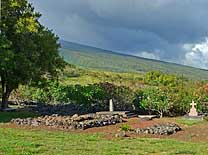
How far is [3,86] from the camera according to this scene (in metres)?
32.2

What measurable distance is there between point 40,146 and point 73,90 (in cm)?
2204

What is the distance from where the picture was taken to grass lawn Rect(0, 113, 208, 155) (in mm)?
14117

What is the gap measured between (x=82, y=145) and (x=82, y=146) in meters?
0.30

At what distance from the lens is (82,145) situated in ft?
51.9

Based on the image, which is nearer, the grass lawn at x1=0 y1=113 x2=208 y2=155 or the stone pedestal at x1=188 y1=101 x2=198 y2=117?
the grass lawn at x1=0 y1=113 x2=208 y2=155

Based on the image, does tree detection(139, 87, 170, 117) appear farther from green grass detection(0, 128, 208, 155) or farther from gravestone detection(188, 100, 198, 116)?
green grass detection(0, 128, 208, 155)

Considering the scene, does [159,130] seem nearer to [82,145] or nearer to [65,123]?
[65,123]

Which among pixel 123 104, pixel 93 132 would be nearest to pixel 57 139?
pixel 93 132

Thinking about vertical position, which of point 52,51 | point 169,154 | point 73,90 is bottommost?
point 169,154

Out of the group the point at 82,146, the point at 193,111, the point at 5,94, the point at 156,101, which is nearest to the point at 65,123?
the point at 82,146

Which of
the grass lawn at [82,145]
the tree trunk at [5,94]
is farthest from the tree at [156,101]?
the grass lawn at [82,145]

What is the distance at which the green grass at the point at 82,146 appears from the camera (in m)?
14.1

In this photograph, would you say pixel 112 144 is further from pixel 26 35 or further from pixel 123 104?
pixel 123 104

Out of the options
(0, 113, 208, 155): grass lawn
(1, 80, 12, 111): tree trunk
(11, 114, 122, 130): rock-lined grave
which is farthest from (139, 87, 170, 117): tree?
(0, 113, 208, 155): grass lawn
